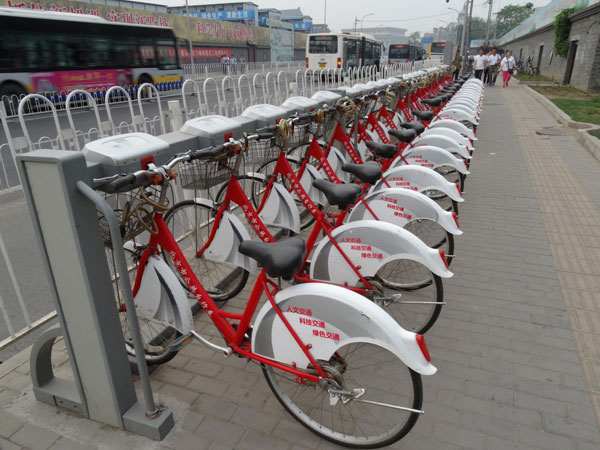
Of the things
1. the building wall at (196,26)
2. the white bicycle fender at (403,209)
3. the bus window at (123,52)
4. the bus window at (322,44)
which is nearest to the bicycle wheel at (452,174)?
the white bicycle fender at (403,209)

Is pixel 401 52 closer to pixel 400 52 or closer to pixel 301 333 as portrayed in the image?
pixel 400 52

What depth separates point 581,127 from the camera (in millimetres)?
10305

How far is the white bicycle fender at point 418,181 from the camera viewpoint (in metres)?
3.62

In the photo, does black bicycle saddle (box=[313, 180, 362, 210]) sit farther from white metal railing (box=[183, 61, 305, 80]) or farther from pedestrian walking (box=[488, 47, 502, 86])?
pedestrian walking (box=[488, 47, 502, 86])

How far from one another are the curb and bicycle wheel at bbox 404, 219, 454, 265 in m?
5.83

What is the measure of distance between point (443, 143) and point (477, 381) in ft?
10.5

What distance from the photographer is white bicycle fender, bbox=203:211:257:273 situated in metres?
2.90

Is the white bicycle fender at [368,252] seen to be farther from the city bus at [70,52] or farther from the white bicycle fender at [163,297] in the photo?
the city bus at [70,52]

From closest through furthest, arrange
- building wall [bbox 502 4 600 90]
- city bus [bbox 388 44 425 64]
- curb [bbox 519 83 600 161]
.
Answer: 1. curb [bbox 519 83 600 161]
2. building wall [bbox 502 4 600 90]
3. city bus [bbox 388 44 425 64]

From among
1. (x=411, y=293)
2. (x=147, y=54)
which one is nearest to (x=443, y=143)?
(x=411, y=293)

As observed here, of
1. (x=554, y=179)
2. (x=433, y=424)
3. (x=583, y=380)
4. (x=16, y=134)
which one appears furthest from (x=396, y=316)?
(x=16, y=134)

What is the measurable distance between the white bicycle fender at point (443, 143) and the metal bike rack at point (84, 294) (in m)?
3.65

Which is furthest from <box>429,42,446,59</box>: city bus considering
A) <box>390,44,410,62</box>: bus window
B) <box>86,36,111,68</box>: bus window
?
<box>86,36,111,68</box>: bus window

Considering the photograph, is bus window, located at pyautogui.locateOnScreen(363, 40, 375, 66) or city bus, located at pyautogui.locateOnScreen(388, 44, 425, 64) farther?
city bus, located at pyautogui.locateOnScreen(388, 44, 425, 64)
